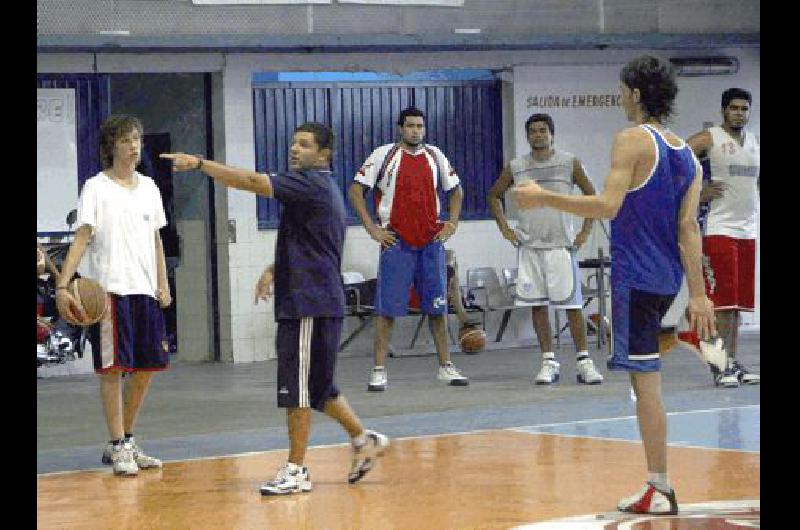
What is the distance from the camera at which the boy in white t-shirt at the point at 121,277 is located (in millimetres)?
11242

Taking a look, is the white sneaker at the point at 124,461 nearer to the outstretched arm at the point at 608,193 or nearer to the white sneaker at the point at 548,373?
the outstretched arm at the point at 608,193

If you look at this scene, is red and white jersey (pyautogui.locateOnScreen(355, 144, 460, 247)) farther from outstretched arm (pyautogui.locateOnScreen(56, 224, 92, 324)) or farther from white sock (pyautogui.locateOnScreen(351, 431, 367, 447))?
white sock (pyautogui.locateOnScreen(351, 431, 367, 447))

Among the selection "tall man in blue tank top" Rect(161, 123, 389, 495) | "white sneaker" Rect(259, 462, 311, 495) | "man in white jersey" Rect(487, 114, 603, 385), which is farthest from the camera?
"man in white jersey" Rect(487, 114, 603, 385)

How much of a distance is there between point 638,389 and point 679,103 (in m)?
14.1

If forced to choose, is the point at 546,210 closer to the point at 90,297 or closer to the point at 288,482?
the point at 90,297

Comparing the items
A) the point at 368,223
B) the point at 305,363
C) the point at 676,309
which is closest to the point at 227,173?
the point at 305,363

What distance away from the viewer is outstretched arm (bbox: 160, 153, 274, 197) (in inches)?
370

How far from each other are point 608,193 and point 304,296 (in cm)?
214

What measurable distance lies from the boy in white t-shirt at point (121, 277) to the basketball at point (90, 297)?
0.32 feet

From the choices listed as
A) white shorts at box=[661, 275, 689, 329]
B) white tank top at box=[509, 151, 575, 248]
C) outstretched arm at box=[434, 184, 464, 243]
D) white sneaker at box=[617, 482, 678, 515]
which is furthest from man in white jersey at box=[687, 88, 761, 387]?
white sneaker at box=[617, 482, 678, 515]

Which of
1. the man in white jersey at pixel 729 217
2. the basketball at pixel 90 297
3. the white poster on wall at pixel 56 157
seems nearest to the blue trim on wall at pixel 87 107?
the white poster on wall at pixel 56 157

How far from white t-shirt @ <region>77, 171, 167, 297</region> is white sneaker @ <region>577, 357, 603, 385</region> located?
19.6ft
